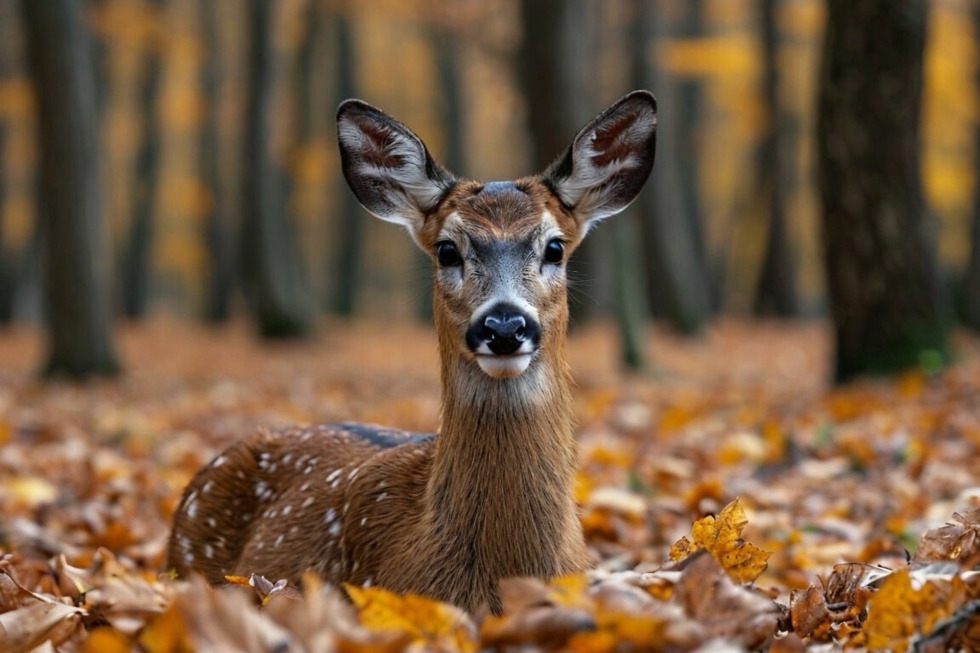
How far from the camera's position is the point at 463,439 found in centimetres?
364

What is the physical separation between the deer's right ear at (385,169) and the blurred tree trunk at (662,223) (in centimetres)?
1599

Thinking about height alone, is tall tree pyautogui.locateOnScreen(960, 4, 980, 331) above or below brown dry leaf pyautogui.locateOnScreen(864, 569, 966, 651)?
below

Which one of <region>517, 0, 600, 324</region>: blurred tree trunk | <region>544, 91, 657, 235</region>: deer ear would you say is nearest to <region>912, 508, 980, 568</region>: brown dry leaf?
<region>544, 91, 657, 235</region>: deer ear

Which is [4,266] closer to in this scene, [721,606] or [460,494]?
[460,494]

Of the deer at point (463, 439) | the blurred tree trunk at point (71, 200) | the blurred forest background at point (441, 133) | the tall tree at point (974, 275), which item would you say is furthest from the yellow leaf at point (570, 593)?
the tall tree at point (974, 275)

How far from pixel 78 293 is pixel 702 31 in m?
20.6

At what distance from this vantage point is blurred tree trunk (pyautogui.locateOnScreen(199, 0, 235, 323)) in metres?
28.0

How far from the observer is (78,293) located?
12961 millimetres

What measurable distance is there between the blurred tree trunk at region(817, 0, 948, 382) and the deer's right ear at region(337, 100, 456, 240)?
241 inches

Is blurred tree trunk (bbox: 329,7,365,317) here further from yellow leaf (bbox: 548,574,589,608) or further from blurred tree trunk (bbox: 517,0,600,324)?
yellow leaf (bbox: 548,574,589,608)

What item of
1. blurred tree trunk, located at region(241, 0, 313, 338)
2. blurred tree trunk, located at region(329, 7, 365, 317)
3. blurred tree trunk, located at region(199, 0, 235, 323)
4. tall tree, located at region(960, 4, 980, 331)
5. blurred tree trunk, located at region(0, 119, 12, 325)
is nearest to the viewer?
tall tree, located at region(960, 4, 980, 331)

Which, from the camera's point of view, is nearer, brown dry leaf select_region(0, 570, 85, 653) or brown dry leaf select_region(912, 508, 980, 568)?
brown dry leaf select_region(0, 570, 85, 653)

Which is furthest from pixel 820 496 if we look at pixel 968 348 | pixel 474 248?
pixel 968 348

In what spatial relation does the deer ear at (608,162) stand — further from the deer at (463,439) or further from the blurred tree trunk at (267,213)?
the blurred tree trunk at (267,213)
